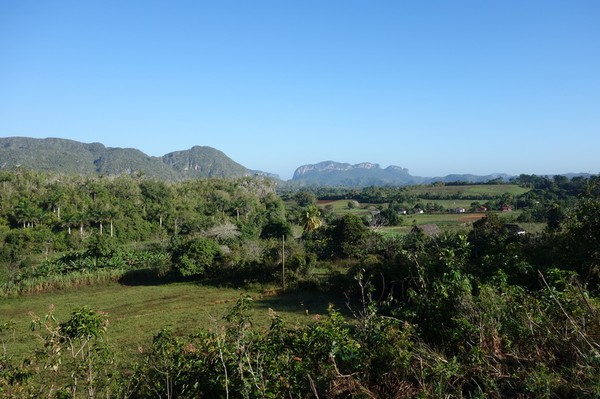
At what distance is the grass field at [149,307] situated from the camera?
57.2 ft

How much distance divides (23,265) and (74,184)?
97.3 feet

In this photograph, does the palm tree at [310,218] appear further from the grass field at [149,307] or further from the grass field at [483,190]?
the grass field at [483,190]

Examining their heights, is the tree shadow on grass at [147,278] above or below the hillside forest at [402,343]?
below

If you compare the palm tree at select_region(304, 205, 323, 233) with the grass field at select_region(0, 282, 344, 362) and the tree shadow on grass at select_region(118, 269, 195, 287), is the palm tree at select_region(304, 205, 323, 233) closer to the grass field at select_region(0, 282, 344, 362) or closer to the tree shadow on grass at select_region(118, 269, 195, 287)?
the grass field at select_region(0, 282, 344, 362)

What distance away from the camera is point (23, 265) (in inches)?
1323

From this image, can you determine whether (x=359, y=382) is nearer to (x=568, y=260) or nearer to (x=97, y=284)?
(x=568, y=260)

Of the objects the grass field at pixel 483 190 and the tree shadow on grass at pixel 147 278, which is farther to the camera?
the grass field at pixel 483 190

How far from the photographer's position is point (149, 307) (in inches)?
894

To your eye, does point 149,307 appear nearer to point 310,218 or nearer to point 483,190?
point 310,218

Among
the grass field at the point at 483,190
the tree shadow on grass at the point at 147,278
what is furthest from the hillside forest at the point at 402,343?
the grass field at the point at 483,190

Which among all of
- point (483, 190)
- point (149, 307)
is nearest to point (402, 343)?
point (149, 307)

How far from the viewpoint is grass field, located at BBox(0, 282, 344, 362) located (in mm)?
17438

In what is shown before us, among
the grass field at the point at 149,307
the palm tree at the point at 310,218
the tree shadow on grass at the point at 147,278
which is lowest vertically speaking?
the tree shadow on grass at the point at 147,278

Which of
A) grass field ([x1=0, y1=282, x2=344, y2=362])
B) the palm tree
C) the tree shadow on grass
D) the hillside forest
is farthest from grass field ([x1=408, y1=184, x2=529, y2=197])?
the tree shadow on grass
